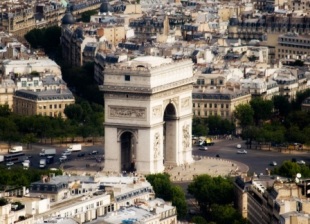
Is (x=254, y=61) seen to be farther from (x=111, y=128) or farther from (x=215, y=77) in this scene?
(x=111, y=128)

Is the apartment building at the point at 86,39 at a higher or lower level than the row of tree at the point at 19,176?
higher

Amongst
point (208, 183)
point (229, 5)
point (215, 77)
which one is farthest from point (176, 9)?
point (208, 183)

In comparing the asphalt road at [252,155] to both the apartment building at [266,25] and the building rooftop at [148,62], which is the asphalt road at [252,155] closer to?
the building rooftop at [148,62]

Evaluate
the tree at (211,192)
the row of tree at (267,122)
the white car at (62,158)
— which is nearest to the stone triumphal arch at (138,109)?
the white car at (62,158)

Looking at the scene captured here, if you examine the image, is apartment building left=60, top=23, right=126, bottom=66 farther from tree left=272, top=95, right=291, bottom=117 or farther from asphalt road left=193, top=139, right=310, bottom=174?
asphalt road left=193, top=139, right=310, bottom=174

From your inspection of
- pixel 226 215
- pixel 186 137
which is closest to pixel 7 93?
pixel 186 137

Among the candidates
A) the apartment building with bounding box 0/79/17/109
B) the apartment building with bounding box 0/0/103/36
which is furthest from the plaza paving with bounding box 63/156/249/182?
the apartment building with bounding box 0/0/103/36
